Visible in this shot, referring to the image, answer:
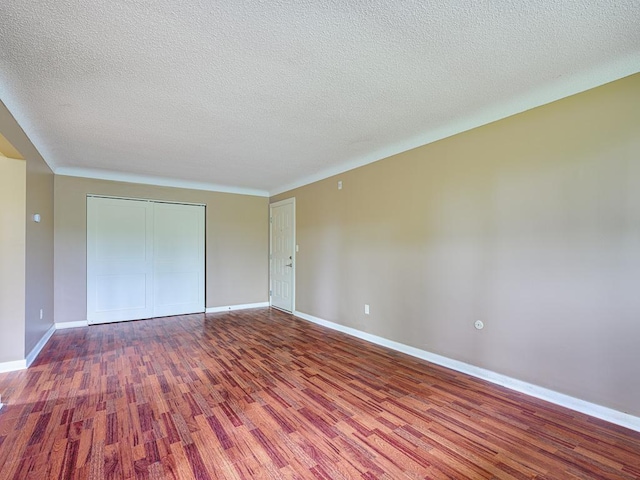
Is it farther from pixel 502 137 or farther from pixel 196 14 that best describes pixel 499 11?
pixel 196 14

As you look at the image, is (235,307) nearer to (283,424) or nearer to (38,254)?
(38,254)

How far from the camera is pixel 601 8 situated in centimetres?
154

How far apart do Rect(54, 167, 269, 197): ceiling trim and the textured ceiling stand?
1383 mm

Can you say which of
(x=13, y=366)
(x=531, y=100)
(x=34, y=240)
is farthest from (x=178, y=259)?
(x=531, y=100)

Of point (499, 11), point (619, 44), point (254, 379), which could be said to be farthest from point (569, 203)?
point (254, 379)

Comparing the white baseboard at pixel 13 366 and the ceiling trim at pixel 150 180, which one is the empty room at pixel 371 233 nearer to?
the white baseboard at pixel 13 366

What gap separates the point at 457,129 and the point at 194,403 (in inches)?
133

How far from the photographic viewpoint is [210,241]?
564 centimetres

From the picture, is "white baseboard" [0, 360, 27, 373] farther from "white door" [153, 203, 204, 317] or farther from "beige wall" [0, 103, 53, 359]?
"white door" [153, 203, 204, 317]

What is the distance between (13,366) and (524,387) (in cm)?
471

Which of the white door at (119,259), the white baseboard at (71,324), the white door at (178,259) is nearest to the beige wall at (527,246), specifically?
the white door at (178,259)

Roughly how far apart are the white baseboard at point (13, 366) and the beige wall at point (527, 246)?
371 cm

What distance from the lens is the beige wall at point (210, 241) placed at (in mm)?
4484

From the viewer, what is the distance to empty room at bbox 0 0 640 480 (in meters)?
1.66
